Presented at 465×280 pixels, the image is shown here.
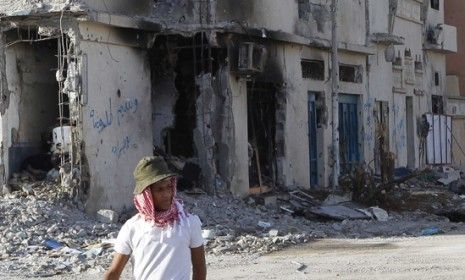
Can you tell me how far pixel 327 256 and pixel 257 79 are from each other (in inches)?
290

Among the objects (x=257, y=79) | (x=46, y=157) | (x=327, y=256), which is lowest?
(x=327, y=256)

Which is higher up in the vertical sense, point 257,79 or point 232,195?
point 257,79

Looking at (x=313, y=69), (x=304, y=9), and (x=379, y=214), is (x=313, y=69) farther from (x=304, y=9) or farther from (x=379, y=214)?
(x=379, y=214)

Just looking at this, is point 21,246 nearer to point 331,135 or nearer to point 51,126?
point 51,126

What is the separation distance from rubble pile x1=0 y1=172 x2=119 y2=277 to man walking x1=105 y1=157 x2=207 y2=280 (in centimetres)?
619

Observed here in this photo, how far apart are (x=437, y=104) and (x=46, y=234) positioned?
19949mm

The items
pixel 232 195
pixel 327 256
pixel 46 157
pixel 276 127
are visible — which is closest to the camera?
pixel 327 256

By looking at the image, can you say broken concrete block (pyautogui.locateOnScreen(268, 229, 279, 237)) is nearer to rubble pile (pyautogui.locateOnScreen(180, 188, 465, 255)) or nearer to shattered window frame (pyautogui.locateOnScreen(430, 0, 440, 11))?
rubble pile (pyautogui.locateOnScreen(180, 188, 465, 255))

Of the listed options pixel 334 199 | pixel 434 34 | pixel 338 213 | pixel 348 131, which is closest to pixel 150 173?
pixel 338 213

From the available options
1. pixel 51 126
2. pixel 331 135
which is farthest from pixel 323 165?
pixel 51 126

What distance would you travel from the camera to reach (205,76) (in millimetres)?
18625

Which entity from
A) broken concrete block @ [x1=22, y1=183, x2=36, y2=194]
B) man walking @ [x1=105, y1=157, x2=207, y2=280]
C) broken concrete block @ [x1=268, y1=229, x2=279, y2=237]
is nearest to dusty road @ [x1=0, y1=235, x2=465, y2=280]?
broken concrete block @ [x1=268, y1=229, x2=279, y2=237]

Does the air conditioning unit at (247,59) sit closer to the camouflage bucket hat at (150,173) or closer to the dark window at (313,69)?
the dark window at (313,69)

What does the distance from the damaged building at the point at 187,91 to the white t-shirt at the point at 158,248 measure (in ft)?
32.4
